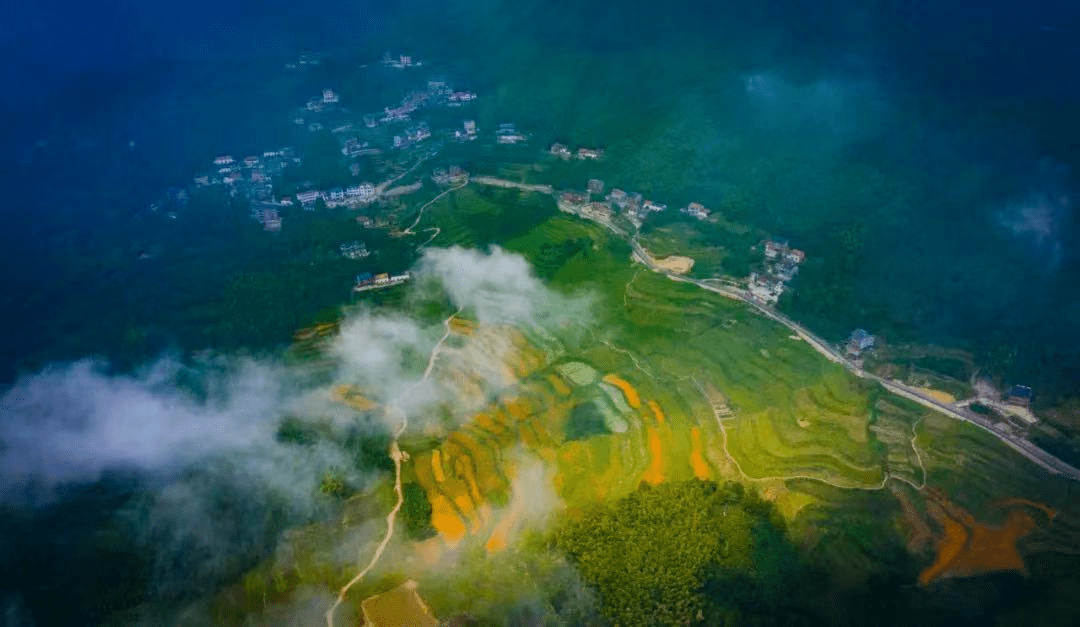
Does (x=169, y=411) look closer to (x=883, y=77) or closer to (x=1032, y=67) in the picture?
(x=883, y=77)

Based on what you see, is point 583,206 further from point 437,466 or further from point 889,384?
point 437,466

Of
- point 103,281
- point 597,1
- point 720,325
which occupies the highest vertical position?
point 597,1

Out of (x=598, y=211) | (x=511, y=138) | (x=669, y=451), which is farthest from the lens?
(x=511, y=138)

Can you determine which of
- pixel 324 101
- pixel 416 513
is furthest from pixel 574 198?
pixel 416 513

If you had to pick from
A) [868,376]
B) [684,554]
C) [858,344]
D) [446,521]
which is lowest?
[446,521]

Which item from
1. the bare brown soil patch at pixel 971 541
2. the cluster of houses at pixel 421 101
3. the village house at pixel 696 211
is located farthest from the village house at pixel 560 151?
the bare brown soil patch at pixel 971 541

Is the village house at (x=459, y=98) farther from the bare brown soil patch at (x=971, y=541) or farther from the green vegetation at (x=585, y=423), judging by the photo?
the bare brown soil patch at (x=971, y=541)

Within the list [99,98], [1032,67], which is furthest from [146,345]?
[1032,67]
